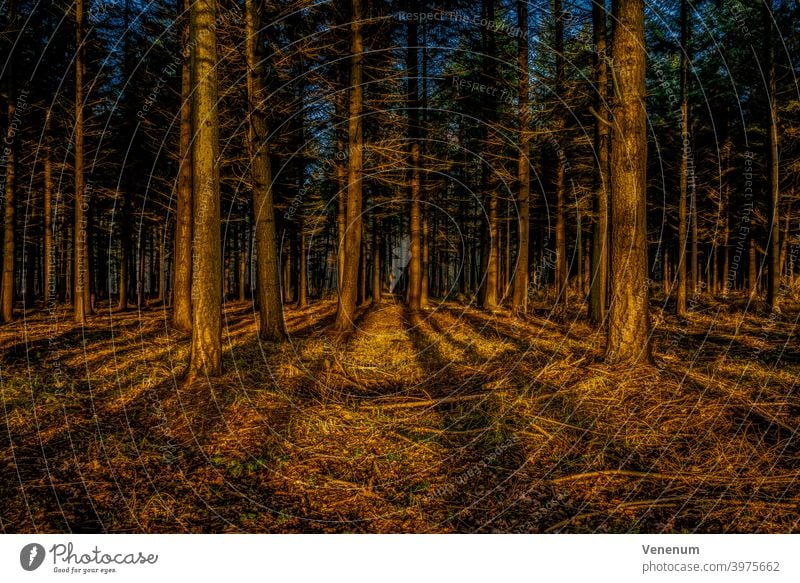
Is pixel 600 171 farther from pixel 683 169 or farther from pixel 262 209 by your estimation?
pixel 262 209

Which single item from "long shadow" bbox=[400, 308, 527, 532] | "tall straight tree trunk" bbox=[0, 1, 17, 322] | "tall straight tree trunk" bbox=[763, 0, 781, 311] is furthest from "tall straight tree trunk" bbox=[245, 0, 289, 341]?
"tall straight tree trunk" bbox=[763, 0, 781, 311]

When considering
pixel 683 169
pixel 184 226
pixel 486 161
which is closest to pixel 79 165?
pixel 184 226

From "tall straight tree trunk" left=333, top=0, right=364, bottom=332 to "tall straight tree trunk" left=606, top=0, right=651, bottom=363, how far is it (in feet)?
21.7

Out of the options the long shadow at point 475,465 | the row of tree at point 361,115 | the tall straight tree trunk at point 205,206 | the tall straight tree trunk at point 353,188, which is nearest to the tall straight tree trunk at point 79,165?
the row of tree at point 361,115

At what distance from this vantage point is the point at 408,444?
14.7 ft

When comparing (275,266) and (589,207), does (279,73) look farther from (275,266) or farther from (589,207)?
(589,207)

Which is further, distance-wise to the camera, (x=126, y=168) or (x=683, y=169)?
(x=126, y=168)

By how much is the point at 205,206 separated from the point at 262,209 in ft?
11.7

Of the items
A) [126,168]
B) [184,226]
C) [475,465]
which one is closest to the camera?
[475,465]

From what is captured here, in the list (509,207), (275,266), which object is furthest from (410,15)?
(509,207)

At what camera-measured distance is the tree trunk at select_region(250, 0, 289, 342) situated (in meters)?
9.53

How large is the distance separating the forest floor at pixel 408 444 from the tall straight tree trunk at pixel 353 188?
357cm

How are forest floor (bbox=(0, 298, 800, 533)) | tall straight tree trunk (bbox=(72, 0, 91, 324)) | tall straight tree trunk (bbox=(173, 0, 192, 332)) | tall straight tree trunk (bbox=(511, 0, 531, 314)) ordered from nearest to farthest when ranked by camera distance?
forest floor (bbox=(0, 298, 800, 533)) < tall straight tree trunk (bbox=(173, 0, 192, 332)) < tall straight tree trunk (bbox=(72, 0, 91, 324)) < tall straight tree trunk (bbox=(511, 0, 531, 314))

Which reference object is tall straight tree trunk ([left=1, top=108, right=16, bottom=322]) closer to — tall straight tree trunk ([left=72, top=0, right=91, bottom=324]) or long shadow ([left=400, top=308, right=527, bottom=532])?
tall straight tree trunk ([left=72, top=0, right=91, bottom=324])
